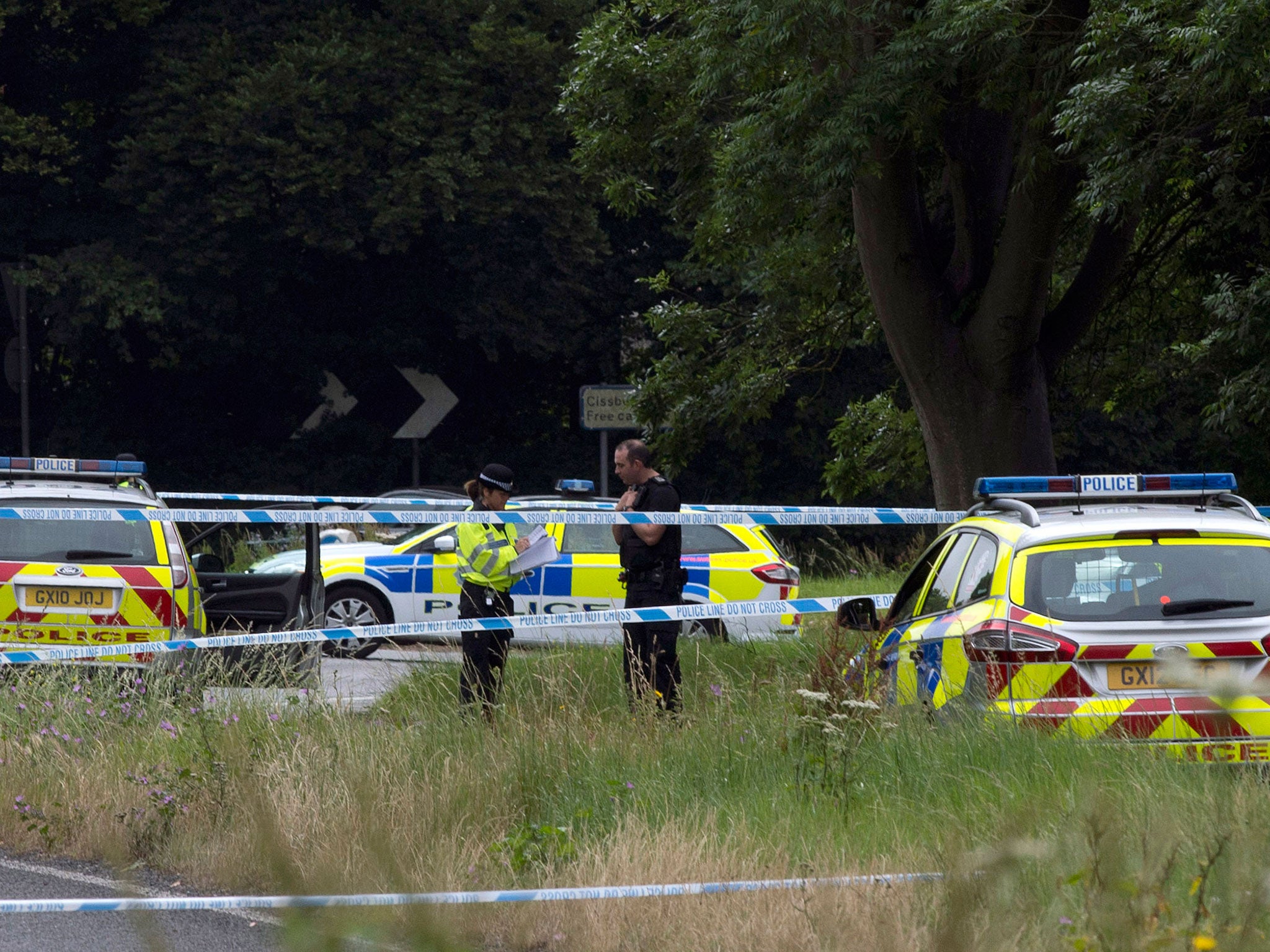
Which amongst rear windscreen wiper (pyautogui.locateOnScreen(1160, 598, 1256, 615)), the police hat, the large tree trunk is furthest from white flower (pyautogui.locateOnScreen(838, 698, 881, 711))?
the large tree trunk

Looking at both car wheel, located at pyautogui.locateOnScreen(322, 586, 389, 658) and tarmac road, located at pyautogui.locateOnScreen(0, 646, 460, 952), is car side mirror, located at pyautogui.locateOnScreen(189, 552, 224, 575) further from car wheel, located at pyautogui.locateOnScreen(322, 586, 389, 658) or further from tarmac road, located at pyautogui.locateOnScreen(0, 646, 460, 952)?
tarmac road, located at pyautogui.locateOnScreen(0, 646, 460, 952)

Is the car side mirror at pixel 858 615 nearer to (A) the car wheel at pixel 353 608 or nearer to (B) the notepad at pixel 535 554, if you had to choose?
(B) the notepad at pixel 535 554

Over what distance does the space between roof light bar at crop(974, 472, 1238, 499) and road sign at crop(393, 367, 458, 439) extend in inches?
696

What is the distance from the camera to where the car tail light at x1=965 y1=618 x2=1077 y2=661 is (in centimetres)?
580

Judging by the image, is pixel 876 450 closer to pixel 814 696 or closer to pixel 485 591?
pixel 485 591

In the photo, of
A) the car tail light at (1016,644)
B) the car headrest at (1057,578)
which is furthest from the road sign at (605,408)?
the car tail light at (1016,644)

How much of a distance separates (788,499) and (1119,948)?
24.1 m

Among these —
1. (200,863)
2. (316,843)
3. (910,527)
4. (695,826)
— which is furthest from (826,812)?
(910,527)

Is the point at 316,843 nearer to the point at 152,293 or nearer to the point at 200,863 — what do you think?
the point at 200,863

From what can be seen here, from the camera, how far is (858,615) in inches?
292

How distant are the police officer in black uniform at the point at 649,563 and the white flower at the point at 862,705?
178 centimetres

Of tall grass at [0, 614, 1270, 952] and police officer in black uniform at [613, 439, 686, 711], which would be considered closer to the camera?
tall grass at [0, 614, 1270, 952]

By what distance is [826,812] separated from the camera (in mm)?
5359

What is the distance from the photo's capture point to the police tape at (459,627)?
7559 mm
